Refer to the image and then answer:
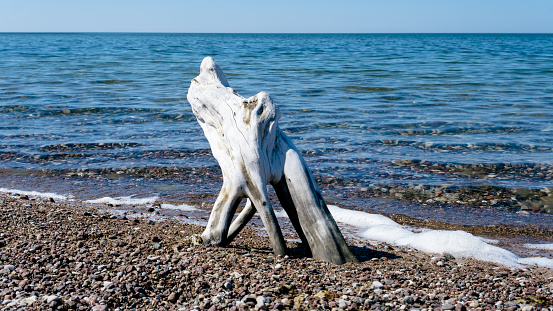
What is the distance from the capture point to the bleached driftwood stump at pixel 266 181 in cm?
457

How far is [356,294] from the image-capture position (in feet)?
12.7

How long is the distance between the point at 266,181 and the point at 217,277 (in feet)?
3.36

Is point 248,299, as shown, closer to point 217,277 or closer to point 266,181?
point 217,277

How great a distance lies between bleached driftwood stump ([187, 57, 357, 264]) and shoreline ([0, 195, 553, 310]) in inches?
7.6

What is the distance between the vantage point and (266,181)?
4637mm

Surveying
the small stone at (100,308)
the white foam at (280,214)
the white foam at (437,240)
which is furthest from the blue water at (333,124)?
the small stone at (100,308)

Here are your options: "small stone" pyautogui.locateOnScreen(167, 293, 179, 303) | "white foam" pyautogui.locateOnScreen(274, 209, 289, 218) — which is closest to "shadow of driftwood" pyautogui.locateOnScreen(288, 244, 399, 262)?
"small stone" pyautogui.locateOnScreen(167, 293, 179, 303)

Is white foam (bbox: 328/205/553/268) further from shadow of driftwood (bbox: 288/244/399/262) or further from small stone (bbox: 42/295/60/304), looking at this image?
small stone (bbox: 42/295/60/304)

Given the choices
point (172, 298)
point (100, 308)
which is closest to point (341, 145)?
point (172, 298)

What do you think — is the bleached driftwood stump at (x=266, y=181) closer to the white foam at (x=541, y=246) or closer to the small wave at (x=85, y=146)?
the white foam at (x=541, y=246)

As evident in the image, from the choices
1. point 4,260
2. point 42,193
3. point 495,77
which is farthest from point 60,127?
point 495,77

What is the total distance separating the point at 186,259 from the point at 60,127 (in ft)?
32.0

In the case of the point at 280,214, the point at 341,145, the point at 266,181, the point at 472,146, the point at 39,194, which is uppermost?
the point at 266,181

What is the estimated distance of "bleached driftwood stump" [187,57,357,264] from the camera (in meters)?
4.57
